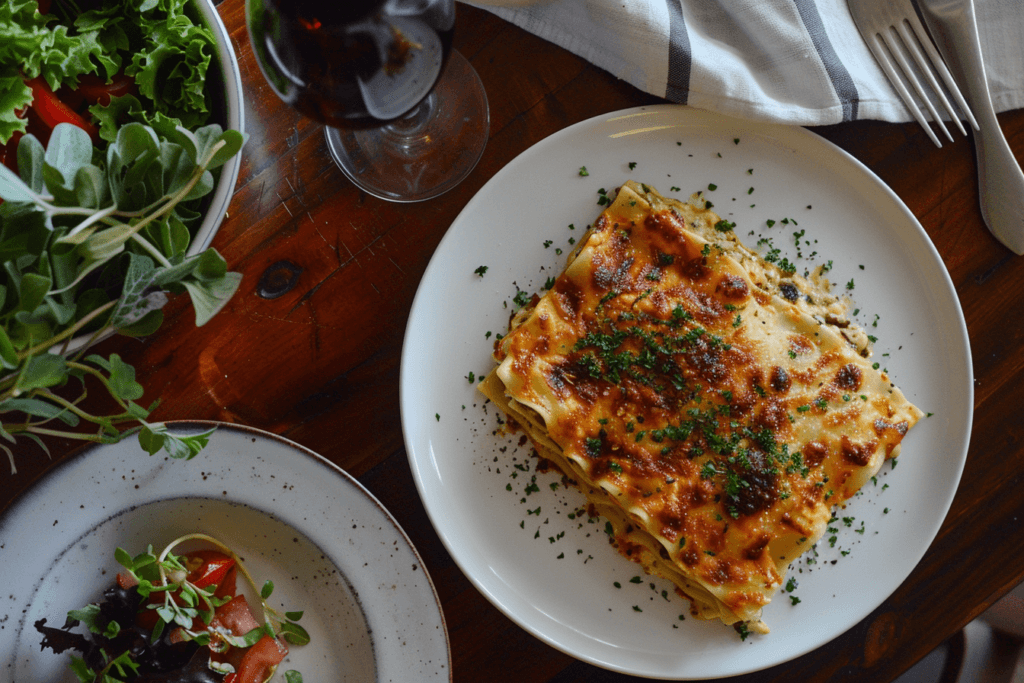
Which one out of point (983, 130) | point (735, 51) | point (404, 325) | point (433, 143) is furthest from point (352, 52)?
point (983, 130)

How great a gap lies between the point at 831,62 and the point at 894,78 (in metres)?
0.21

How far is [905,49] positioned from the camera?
2068mm

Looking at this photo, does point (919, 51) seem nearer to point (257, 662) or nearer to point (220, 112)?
point (220, 112)

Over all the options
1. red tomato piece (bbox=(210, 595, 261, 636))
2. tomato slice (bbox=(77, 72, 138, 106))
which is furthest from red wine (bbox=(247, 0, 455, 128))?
red tomato piece (bbox=(210, 595, 261, 636))

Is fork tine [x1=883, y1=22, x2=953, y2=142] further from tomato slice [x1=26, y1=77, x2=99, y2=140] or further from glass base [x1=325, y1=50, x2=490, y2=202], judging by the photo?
tomato slice [x1=26, y1=77, x2=99, y2=140]

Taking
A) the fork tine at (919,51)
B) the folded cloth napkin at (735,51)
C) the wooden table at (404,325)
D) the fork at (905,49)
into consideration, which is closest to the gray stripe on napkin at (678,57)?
the folded cloth napkin at (735,51)

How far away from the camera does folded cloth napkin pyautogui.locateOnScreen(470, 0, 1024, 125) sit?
1.96 m

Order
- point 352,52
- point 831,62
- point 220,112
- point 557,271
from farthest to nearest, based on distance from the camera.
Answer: point 557,271 → point 831,62 → point 220,112 → point 352,52

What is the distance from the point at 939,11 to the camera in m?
2.03

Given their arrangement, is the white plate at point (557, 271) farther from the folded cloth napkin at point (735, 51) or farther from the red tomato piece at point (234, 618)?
the red tomato piece at point (234, 618)

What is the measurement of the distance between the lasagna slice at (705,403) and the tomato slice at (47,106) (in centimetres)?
123

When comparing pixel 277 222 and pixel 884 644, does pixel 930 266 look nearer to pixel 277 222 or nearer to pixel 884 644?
pixel 884 644

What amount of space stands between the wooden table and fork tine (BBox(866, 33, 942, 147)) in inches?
3.7

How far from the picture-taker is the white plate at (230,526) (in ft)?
6.25
